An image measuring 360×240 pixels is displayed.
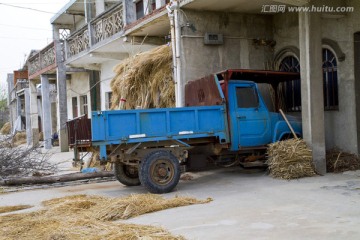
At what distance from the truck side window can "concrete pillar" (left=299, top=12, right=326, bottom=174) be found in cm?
113

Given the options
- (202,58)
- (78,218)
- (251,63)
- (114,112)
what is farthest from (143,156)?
(251,63)

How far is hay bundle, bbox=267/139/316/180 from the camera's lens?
9016 millimetres

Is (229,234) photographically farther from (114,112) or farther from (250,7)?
(250,7)

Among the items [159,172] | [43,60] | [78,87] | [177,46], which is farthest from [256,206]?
[43,60]

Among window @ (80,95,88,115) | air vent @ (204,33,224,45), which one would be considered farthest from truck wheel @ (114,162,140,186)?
window @ (80,95,88,115)

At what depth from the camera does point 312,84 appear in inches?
368

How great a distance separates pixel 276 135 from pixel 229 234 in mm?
5017

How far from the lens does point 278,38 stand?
12.5 meters

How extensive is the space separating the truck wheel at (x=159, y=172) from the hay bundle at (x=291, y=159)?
2.31 meters

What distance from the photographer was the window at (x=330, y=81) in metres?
10.6

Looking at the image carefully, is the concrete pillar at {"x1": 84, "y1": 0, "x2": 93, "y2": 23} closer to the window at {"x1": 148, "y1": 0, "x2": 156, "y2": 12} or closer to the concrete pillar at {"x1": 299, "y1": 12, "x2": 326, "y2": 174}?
the window at {"x1": 148, "y1": 0, "x2": 156, "y2": 12}

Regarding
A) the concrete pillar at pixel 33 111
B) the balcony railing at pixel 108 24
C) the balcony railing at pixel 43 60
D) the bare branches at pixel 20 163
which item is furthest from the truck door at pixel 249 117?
the concrete pillar at pixel 33 111

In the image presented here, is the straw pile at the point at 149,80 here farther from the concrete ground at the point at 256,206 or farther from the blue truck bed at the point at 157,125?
the blue truck bed at the point at 157,125

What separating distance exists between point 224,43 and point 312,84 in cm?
332
